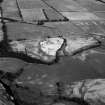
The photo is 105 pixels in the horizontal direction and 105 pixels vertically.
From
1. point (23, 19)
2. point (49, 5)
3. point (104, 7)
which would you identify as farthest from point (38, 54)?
point (104, 7)

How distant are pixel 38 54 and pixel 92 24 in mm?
1381

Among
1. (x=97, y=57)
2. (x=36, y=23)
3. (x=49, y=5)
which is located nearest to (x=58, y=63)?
(x=97, y=57)

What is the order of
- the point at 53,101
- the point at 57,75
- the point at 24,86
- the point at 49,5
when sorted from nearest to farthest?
1. the point at 53,101
2. the point at 24,86
3. the point at 57,75
4. the point at 49,5

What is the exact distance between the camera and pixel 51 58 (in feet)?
6.85

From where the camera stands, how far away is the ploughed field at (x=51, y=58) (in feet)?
5.14

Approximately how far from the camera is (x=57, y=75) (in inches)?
72.0

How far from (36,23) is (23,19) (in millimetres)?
277

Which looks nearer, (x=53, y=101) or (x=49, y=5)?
(x=53, y=101)

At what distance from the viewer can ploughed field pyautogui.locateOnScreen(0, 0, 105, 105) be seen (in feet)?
5.14

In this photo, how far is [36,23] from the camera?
10.4 feet

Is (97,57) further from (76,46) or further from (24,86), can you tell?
(24,86)

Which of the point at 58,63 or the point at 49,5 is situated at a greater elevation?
the point at 58,63

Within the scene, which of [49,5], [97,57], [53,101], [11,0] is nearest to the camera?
[53,101]

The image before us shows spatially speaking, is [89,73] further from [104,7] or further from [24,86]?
[104,7]
